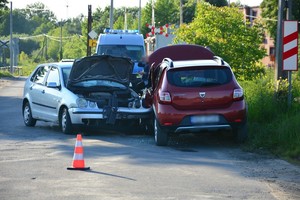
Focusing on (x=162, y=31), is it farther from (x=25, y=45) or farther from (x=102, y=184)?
(x=25, y=45)

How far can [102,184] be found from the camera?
34.1ft

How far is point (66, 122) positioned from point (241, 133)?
4.19 m

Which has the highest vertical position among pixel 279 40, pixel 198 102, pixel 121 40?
pixel 121 40

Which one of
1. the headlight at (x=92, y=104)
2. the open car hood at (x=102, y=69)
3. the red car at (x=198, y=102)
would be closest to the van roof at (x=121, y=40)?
the open car hood at (x=102, y=69)

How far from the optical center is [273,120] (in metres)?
16.3

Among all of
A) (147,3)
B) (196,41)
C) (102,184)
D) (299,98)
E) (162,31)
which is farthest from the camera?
(147,3)

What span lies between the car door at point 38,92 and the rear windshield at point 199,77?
4469 mm

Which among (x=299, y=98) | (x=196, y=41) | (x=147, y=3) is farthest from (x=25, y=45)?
(x=299, y=98)

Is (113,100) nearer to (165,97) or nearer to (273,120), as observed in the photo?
(165,97)

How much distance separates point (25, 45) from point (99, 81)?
144 metres

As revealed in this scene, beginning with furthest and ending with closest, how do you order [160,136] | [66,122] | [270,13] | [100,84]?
1. [270,13]
2. [100,84]
3. [66,122]
4. [160,136]

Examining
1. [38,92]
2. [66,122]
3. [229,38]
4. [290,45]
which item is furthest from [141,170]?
[229,38]

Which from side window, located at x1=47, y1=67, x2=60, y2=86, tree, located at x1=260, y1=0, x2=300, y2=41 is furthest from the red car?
tree, located at x1=260, y1=0, x2=300, y2=41

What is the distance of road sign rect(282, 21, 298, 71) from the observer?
53.6 feet
